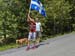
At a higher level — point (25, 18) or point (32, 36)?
point (25, 18)

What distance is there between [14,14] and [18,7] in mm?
1073

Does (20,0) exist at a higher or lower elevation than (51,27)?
higher

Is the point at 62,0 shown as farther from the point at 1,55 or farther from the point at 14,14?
the point at 1,55

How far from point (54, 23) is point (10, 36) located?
557 cm

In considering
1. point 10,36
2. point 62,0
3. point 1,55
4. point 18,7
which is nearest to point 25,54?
point 1,55

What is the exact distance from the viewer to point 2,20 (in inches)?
1113

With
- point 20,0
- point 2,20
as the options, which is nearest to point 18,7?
point 20,0

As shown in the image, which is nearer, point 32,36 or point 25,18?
point 32,36

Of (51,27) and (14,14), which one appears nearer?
(14,14)

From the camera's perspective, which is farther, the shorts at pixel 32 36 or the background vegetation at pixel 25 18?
the background vegetation at pixel 25 18

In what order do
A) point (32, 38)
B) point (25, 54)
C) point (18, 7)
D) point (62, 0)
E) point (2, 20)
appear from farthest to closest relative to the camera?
point (62, 0) < point (18, 7) < point (2, 20) < point (32, 38) < point (25, 54)

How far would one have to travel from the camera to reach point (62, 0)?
32.2 metres

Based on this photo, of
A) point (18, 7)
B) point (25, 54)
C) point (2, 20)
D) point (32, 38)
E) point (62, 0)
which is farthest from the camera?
point (62, 0)

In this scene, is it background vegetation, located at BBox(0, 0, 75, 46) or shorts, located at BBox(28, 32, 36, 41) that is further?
background vegetation, located at BBox(0, 0, 75, 46)
